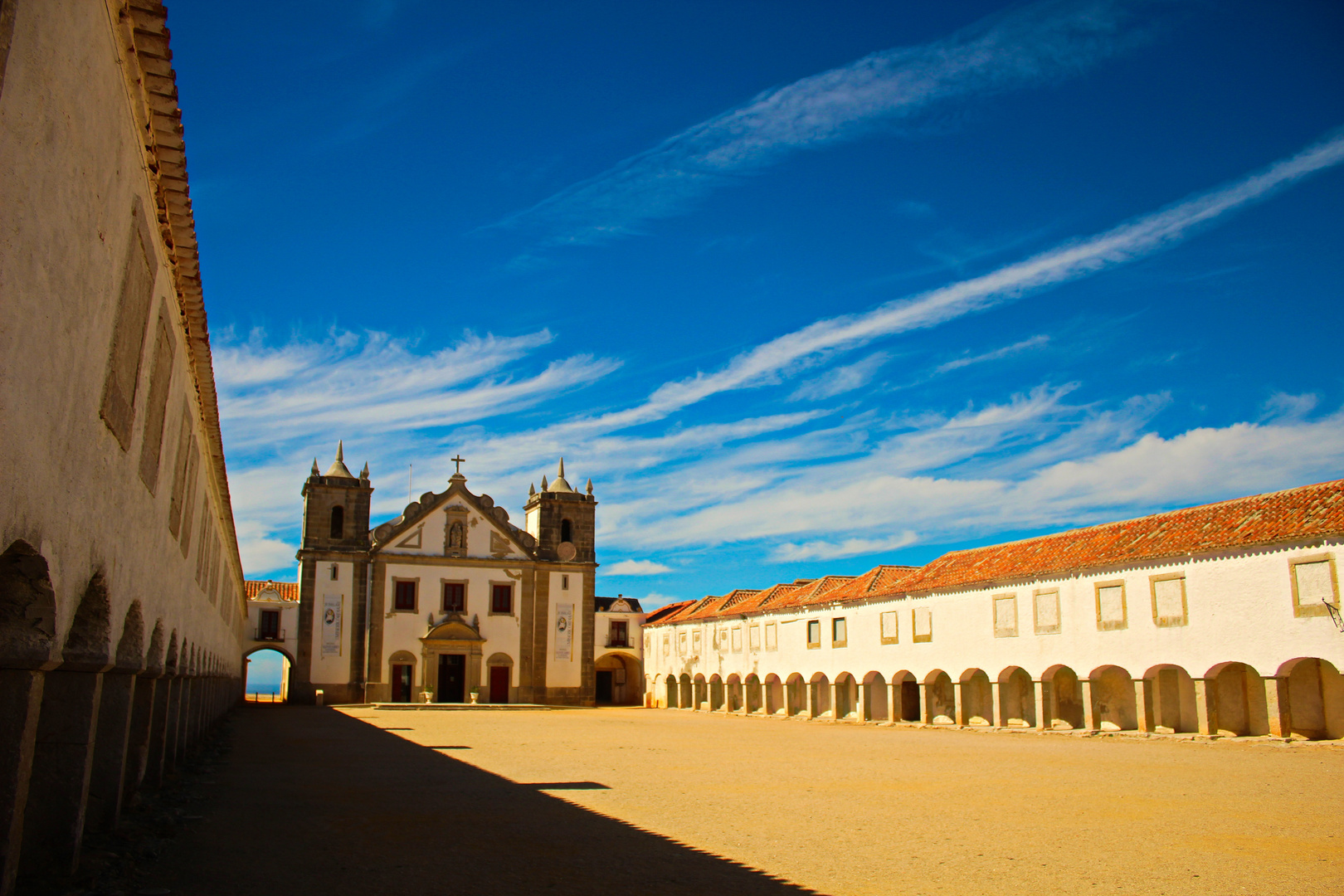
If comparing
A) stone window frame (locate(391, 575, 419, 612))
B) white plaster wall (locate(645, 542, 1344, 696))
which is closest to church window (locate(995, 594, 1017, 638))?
white plaster wall (locate(645, 542, 1344, 696))

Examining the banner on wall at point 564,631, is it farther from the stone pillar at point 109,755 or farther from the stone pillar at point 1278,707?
the stone pillar at point 109,755

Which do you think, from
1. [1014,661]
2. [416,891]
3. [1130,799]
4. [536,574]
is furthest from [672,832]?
[536,574]

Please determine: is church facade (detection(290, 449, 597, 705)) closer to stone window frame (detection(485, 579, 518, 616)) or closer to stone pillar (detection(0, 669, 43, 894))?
stone window frame (detection(485, 579, 518, 616))

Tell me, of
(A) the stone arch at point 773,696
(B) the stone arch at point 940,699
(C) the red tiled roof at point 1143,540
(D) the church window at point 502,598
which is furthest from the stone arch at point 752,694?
(D) the church window at point 502,598

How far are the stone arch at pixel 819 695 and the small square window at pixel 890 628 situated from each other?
16.4 feet

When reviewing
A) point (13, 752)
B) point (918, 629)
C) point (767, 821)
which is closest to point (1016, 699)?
point (918, 629)

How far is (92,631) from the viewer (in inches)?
286

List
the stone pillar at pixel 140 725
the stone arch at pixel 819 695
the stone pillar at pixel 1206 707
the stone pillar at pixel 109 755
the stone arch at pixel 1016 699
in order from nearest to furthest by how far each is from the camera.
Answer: the stone pillar at pixel 109 755, the stone pillar at pixel 140 725, the stone pillar at pixel 1206 707, the stone arch at pixel 1016 699, the stone arch at pixel 819 695

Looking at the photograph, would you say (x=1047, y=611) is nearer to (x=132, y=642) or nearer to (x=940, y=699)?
(x=940, y=699)

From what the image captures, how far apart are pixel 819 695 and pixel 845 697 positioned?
2.41 metres

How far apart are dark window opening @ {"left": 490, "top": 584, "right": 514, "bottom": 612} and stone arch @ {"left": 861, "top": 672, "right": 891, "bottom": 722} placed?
53.7 ft

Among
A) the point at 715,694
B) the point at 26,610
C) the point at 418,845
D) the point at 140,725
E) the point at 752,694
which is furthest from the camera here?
the point at 715,694

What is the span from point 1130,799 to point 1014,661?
15717 millimetres

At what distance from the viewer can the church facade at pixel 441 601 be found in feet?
134
